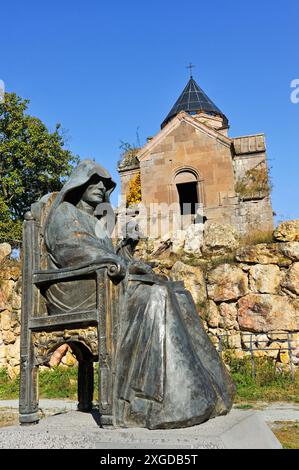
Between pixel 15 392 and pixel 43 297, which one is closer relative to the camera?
pixel 43 297

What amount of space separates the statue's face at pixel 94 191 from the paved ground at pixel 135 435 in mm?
1839

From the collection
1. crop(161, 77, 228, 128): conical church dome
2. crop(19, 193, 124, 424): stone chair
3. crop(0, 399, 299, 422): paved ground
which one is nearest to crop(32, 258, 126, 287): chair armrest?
crop(19, 193, 124, 424): stone chair

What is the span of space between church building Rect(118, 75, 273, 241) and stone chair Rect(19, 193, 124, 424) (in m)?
12.5

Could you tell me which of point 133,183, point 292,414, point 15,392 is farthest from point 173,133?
point 292,414

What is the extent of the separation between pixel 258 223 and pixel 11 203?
1052cm

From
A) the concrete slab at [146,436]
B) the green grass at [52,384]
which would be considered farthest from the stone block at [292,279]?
the concrete slab at [146,436]

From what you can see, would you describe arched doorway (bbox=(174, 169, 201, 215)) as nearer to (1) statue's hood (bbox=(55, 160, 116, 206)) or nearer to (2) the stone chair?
(1) statue's hood (bbox=(55, 160, 116, 206))

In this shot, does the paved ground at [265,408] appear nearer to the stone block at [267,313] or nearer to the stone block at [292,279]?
the stone block at [267,313]

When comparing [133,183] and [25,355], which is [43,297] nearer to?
[25,355]

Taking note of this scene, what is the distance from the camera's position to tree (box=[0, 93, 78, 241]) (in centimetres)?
1917

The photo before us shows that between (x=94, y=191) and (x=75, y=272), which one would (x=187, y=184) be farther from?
(x=75, y=272)

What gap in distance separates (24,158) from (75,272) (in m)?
16.7

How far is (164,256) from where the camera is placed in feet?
42.1

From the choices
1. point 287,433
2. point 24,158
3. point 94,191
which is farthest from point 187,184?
point 94,191
